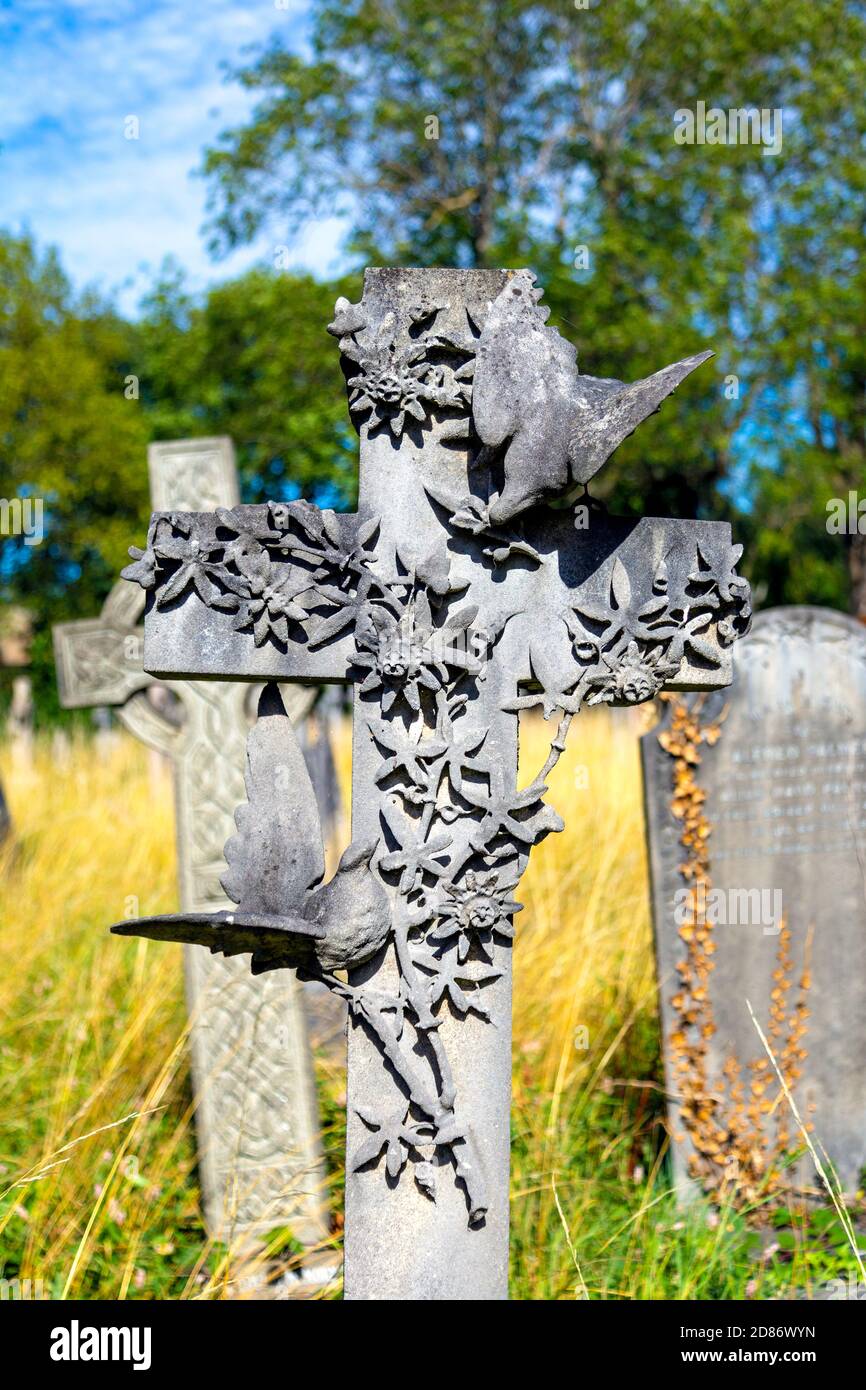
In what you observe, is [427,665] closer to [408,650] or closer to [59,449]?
[408,650]

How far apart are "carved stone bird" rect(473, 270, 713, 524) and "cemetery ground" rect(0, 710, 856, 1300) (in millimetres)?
1417

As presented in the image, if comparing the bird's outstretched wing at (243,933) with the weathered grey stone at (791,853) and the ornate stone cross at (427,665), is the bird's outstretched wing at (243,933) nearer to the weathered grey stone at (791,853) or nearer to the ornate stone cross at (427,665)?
the ornate stone cross at (427,665)

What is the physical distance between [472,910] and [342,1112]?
83.1 inches

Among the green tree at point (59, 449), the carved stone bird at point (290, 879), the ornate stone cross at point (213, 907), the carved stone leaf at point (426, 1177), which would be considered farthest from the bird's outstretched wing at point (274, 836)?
the green tree at point (59, 449)

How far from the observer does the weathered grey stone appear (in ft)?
13.3

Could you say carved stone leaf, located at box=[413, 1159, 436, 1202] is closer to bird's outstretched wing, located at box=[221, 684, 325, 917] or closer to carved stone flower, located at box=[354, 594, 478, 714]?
bird's outstretched wing, located at box=[221, 684, 325, 917]

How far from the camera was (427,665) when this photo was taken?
2.05 m

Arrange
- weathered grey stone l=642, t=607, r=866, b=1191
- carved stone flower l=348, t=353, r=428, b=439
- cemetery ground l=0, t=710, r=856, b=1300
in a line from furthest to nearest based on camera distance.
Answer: weathered grey stone l=642, t=607, r=866, b=1191 < cemetery ground l=0, t=710, r=856, b=1300 < carved stone flower l=348, t=353, r=428, b=439

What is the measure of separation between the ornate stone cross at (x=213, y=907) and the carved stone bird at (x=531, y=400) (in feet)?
6.56

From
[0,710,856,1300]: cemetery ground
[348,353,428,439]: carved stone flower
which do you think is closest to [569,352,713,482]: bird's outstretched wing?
[348,353,428,439]: carved stone flower

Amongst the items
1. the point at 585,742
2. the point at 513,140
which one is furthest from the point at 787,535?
the point at 585,742

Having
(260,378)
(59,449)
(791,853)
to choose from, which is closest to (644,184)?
(260,378)

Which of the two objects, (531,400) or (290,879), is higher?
(531,400)

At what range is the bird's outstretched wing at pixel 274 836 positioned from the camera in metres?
1.96
